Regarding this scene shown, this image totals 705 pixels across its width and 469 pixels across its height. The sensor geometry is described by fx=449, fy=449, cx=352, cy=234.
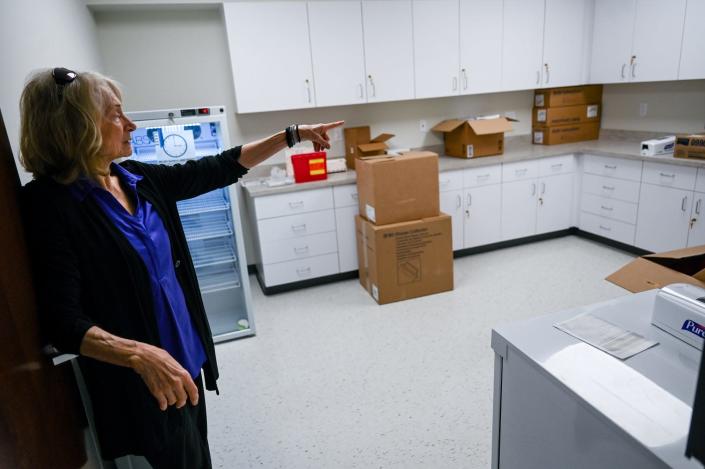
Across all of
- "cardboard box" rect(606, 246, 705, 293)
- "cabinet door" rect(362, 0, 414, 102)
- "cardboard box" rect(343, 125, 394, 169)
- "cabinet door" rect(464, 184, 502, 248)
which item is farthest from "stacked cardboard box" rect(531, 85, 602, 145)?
"cardboard box" rect(606, 246, 705, 293)

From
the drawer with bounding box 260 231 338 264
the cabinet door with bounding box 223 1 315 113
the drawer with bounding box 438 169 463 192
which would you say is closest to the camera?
the cabinet door with bounding box 223 1 315 113

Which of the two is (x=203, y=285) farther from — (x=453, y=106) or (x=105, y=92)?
(x=453, y=106)


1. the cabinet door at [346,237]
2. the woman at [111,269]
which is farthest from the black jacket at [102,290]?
the cabinet door at [346,237]

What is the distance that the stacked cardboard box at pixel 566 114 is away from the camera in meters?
4.48

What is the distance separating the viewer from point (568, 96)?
4.52 metres

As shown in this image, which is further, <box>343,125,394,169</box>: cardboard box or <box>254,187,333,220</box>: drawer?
<box>343,125,394,169</box>: cardboard box

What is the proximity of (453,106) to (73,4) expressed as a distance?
320 centimetres

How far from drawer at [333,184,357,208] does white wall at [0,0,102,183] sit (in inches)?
74.8

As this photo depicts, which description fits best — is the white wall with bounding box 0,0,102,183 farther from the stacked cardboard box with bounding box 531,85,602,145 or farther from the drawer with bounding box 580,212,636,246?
the drawer with bounding box 580,212,636,246

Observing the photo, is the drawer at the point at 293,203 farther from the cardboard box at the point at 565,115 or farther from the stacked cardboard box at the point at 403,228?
the cardboard box at the point at 565,115

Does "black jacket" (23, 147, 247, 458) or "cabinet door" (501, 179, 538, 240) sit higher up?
"black jacket" (23, 147, 247, 458)

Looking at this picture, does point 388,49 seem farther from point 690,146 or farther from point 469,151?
point 690,146

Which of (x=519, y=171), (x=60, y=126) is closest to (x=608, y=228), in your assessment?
(x=519, y=171)

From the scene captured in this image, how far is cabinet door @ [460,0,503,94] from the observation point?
3916mm
